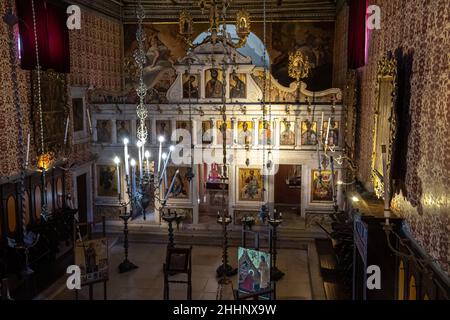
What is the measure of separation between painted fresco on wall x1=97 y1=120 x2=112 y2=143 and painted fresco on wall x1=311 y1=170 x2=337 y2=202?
6.13m

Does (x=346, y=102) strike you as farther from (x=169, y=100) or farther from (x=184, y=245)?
(x=184, y=245)

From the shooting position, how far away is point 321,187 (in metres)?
13.2

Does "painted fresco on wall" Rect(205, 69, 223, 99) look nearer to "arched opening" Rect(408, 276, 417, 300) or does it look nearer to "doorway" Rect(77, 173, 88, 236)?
"doorway" Rect(77, 173, 88, 236)

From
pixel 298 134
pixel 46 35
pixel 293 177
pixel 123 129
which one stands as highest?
pixel 46 35

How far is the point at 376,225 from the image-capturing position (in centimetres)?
653

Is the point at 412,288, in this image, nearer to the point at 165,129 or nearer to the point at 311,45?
the point at 165,129

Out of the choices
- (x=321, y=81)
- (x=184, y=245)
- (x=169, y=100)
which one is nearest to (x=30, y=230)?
(x=184, y=245)

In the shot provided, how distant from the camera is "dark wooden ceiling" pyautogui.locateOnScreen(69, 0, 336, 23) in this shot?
16.2 metres

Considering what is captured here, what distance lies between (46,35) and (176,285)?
22.2ft

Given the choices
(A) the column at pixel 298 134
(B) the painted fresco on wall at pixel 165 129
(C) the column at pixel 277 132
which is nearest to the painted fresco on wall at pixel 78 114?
(B) the painted fresco on wall at pixel 165 129

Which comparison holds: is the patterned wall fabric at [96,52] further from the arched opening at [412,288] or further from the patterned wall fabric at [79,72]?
the arched opening at [412,288]

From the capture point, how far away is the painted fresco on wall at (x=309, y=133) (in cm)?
1299

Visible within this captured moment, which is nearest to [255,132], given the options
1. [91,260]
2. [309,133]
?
[309,133]
